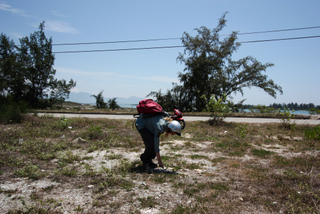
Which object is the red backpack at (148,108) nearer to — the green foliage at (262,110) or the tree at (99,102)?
the green foliage at (262,110)

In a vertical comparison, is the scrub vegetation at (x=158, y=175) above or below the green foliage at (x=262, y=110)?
below

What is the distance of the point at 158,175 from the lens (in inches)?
189

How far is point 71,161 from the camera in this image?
A: 222 inches

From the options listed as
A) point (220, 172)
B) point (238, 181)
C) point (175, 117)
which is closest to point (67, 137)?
point (175, 117)

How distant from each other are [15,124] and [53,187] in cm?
717

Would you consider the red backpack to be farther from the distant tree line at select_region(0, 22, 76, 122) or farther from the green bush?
the distant tree line at select_region(0, 22, 76, 122)

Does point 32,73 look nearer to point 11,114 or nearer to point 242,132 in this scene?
point 11,114

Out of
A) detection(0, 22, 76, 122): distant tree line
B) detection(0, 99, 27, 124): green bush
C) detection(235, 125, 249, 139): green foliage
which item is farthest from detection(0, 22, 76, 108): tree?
detection(235, 125, 249, 139): green foliage

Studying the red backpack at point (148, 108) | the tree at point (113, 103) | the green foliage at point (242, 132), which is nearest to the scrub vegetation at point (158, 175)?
the green foliage at point (242, 132)

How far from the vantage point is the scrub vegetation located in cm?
352

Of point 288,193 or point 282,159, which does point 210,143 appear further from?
point 288,193

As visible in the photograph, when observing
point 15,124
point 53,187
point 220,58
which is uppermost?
point 220,58

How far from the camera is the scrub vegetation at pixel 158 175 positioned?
3520mm

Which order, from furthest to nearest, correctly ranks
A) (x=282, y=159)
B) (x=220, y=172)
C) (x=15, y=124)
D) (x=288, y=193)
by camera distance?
(x=15, y=124), (x=282, y=159), (x=220, y=172), (x=288, y=193)
